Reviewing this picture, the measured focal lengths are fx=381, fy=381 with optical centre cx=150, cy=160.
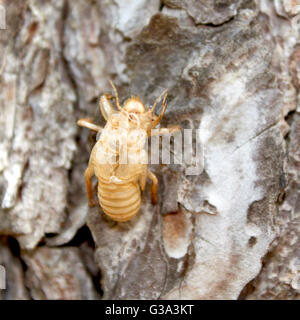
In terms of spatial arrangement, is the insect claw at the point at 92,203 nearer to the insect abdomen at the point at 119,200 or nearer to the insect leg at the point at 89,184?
the insect leg at the point at 89,184

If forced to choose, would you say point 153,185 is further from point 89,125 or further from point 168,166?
point 89,125

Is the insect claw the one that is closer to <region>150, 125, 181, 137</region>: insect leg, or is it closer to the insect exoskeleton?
the insect exoskeleton

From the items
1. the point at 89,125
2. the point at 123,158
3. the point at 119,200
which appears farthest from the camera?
the point at 89,125

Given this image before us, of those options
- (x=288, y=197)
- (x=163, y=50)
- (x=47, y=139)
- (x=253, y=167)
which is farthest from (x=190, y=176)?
(x=47, y=139)

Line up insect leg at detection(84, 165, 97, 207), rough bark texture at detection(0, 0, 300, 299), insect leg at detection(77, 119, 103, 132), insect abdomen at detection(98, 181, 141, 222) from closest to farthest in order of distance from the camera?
rough bark texture at detection(0, 0, 300, 299)
insect abdomen at detection(98, 181, 141, 222)
insect leg at detection(84, 165, 97, 207)
insect leg at detection(77, 119, 103, 132)

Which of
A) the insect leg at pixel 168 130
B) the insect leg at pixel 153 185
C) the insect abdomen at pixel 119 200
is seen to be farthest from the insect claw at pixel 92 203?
the insect leg at pixel 168 130

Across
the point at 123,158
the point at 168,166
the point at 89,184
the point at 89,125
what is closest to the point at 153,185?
the point at 168,166

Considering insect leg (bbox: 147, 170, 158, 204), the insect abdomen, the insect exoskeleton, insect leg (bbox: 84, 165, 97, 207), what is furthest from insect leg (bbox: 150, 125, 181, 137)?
insect leg (bbox: 84, 165, 97, 207)
